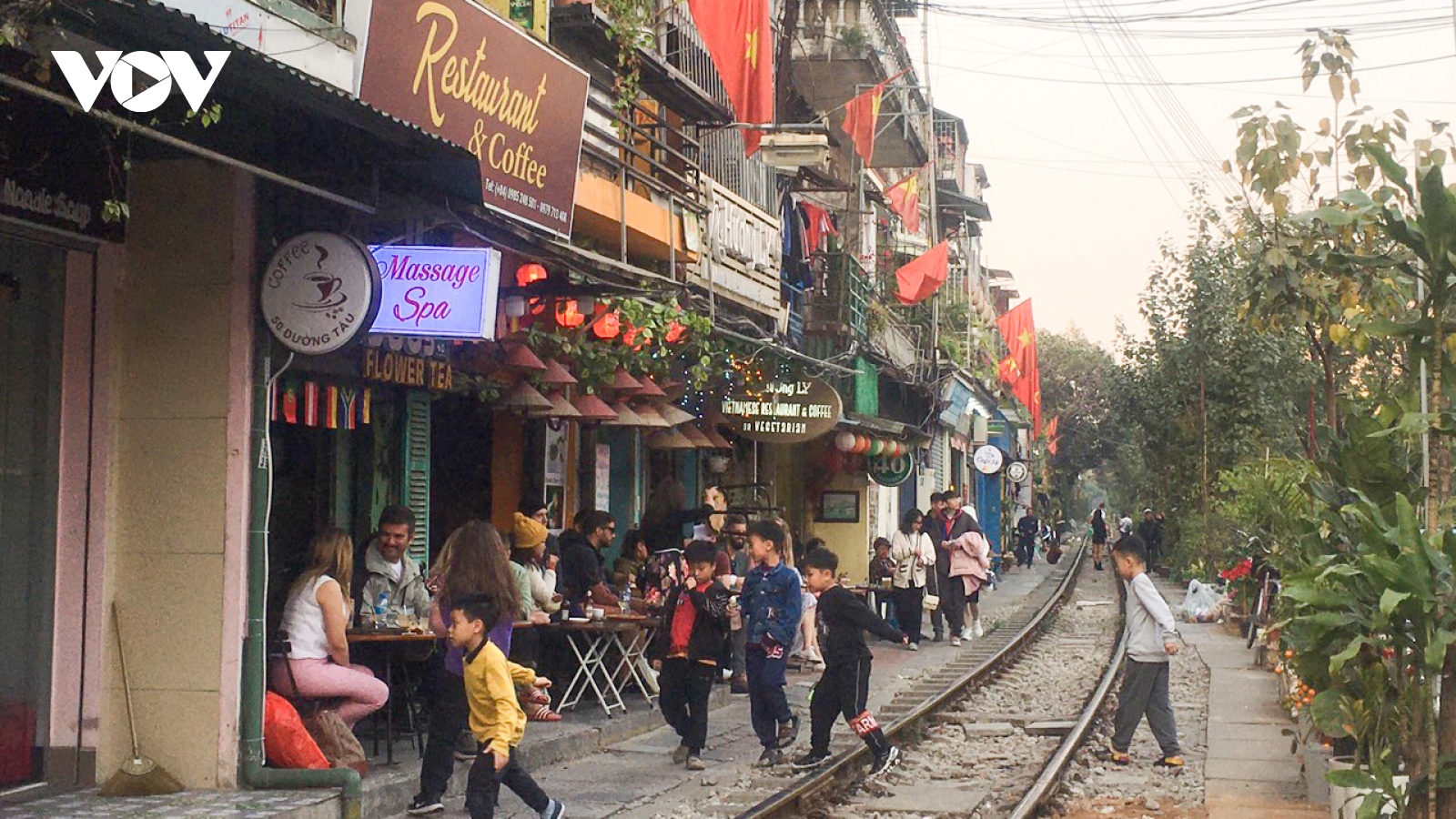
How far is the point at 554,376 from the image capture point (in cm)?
1377

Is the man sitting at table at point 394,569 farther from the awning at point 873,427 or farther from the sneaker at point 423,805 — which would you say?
the awning at point 873,427

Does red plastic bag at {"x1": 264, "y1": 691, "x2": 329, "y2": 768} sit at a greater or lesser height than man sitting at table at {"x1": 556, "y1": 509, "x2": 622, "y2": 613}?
lesser

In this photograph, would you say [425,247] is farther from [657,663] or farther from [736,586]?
[657,663]

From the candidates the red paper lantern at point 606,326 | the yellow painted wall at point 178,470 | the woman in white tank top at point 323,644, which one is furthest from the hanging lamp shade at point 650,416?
the yellow painted wall at point 178,470

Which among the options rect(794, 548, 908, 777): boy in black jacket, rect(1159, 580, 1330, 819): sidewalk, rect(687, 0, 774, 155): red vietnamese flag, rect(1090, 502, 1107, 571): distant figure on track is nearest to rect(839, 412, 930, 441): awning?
rect(1159, 580, 1330, 819): sidewalk

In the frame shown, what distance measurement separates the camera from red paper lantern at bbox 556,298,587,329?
1380cm

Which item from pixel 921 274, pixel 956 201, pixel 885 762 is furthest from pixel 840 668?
pixel 956 201

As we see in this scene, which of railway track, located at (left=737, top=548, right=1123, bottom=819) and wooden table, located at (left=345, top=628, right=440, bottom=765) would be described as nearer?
wooden table, located at (left=345, top=628, right=440, bottom=765)

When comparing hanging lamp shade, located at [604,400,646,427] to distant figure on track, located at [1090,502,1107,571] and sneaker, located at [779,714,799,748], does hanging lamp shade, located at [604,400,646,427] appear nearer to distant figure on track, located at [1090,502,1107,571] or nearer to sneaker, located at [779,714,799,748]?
sneaker, located at [779,714,799,748]

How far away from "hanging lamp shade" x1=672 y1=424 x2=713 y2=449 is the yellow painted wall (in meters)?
9.76

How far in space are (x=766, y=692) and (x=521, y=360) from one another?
3383 mm

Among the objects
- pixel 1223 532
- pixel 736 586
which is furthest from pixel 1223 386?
pixel 736 586

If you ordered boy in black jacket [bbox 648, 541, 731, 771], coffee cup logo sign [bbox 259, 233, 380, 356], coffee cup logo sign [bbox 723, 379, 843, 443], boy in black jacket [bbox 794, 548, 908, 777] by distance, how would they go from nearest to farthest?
coffee cup logo sign [bbox 259, 233, 380, 356], boy in black jacket [bbox 794, 548, 908, 777], boy in black jacket [bbox 648, 541, 731, 771], coffee cup logo sign [bbox 723, 379, 843, 443]

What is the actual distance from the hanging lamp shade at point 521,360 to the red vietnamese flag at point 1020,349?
75.8ft
